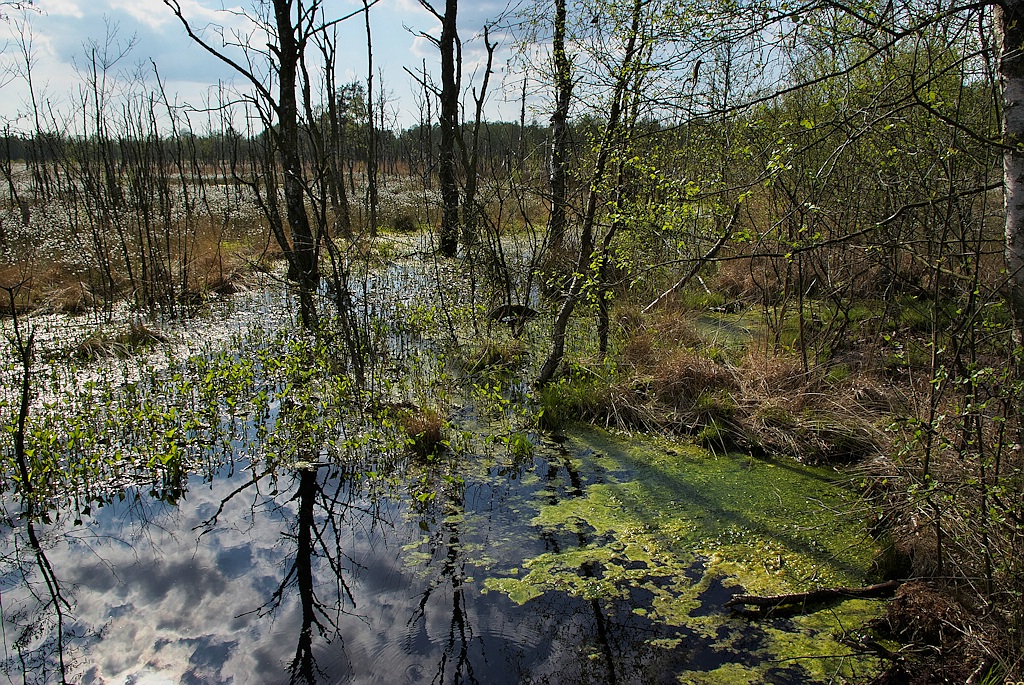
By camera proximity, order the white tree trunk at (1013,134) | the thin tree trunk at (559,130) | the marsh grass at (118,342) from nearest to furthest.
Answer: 1. the white tree trunk at (1013,134)
2. the thin tree trunk at (559,130)
3. the marsh grass at (118,342)

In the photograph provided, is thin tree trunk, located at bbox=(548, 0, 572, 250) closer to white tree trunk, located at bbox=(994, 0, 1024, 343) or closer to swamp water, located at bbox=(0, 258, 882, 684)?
swamp water, located at bbox=(0, 258, 882, 684)

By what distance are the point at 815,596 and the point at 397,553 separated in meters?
2.10

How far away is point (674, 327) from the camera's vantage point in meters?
6.66

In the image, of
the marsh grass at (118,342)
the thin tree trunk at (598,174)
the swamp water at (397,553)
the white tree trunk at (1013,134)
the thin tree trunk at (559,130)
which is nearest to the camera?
the white tree trunk at (1013,134)

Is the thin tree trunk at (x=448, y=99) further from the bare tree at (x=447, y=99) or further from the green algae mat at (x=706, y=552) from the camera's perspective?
the green algae mat at (x=706, y=552)

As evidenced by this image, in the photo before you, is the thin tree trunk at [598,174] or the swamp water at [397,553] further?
the thin tree trunk at [598,174]

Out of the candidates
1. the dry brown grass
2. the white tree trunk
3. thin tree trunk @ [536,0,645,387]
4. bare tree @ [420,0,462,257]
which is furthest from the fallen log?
bare tree @ [420,0,462,257]

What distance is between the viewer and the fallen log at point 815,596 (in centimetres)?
332

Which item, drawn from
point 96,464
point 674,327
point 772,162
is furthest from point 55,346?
point 772,162

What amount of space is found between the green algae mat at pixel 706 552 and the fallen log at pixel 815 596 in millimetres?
49

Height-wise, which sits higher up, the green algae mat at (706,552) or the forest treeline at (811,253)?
the forest treeline at (811,253)

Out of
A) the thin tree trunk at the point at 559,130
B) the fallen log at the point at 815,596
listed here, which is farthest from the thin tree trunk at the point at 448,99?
the fallen log at the point at 815,596

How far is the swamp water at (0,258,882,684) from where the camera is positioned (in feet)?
9.96

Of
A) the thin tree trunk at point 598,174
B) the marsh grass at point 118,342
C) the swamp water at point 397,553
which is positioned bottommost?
the swamp water at point 397,553
